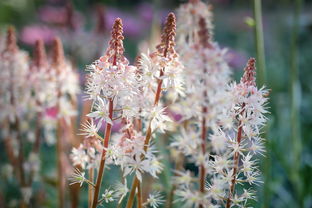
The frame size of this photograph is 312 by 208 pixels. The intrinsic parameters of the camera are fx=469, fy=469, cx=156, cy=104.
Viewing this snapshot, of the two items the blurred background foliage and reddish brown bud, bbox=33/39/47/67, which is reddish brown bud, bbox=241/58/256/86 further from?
reddish brown bud, bbox=33/39/47/67

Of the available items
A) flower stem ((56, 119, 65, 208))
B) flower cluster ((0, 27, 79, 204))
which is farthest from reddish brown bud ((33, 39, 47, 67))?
flower stem ((56, 119, 65, 208))

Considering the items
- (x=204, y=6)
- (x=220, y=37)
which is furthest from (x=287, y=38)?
(x=204, y=6)

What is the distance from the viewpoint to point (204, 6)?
155 centimetres

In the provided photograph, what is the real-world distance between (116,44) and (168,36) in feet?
0.55

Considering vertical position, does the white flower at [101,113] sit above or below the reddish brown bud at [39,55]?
below

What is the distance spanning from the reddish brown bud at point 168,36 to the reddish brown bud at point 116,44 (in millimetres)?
132

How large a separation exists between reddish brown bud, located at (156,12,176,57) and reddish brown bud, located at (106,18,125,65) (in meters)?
0.13

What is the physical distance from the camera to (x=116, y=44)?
149 centimetres

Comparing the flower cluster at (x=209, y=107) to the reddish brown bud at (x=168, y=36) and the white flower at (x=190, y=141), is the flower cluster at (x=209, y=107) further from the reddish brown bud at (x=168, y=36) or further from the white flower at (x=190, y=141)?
the reddish brown bud at (x=168, y=36)

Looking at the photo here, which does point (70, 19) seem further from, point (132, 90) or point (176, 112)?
point (176, 112)

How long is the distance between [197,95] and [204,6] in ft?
1.39

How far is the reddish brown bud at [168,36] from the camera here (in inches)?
57.9

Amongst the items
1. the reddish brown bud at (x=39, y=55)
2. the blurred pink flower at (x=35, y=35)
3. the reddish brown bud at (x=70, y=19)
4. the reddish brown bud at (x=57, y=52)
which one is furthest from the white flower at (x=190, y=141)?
the blurred pink flower at (x=35, y=35)

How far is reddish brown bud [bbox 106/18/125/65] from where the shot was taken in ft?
4.87
